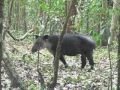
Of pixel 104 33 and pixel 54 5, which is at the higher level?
pixel 54 5

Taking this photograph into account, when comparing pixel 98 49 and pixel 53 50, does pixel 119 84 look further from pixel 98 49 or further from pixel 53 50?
pixel 98 49

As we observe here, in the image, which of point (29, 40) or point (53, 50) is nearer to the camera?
point (53, 50)

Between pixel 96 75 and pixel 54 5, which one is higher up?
pixel 54 5

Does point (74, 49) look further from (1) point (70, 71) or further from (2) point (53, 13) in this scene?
(2) point (53, 13)

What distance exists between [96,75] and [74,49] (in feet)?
5.86

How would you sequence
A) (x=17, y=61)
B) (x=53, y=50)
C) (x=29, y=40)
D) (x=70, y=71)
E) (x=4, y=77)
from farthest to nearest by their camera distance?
(x=29, y=40) → (x=17, y=61) → (x=53, y=50) → (x=70, y=71) → (x=4, y=77)

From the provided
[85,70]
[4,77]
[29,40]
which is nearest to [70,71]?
[85,70]

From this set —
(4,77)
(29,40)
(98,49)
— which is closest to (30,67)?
(4,77)

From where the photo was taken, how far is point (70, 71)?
35.0 ft

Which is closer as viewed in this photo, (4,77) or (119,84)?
(119,84)

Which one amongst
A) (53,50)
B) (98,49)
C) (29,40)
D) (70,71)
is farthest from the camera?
(29,40)

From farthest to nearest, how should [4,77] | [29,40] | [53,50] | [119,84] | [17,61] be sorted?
1. [29,40]
2. [17,61]
3. [53,50]
4. [4,77]
5. [119,84]

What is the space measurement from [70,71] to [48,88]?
4.37 metres

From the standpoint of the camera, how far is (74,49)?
37.1 ft
